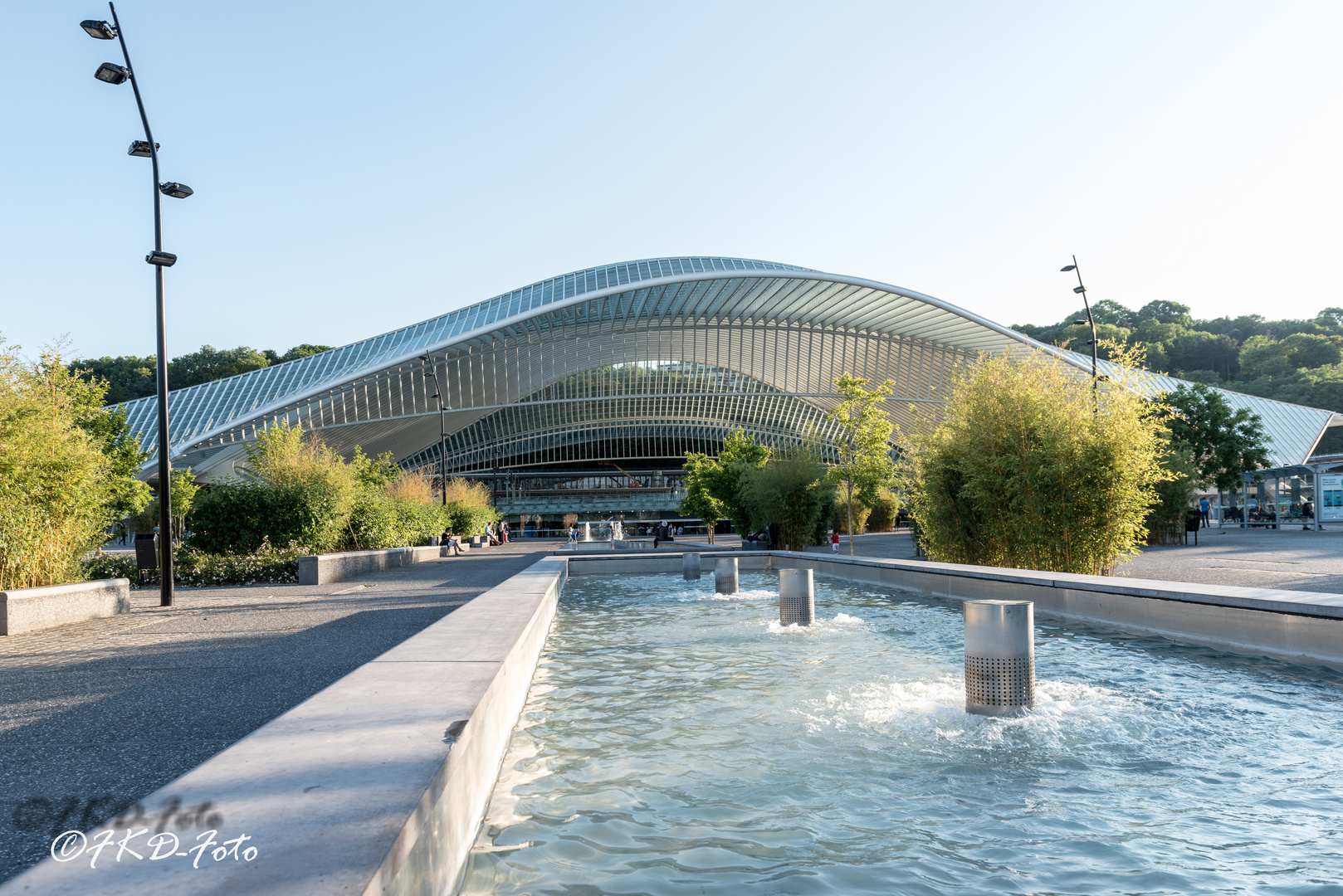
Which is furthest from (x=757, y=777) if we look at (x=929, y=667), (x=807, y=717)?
(x=929, y=667)

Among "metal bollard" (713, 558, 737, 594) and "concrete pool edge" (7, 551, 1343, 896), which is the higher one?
"concrete pool edge" (7, 551, 1343, 896)

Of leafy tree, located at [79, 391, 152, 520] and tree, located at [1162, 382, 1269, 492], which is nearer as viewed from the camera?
leafy tree, located at [79, 391, 152, 520]

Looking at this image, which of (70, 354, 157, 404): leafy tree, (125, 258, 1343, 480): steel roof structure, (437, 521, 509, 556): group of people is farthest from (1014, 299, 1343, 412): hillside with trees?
(70, 354, 157, 404): leafy tree

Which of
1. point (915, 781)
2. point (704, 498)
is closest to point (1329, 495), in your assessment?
point (704, 498)

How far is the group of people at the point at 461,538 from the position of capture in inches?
1457

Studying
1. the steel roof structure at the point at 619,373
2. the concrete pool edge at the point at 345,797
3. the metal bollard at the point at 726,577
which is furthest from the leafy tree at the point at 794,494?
the steel roof structure at the point at 619,373

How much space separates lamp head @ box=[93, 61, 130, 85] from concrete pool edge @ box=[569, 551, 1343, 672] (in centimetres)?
1563

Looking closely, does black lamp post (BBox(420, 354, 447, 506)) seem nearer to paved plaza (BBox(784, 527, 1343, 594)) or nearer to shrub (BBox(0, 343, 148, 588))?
paved plaza (BBox(784, 527, 1343, 594))

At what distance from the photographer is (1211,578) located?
1445 cm

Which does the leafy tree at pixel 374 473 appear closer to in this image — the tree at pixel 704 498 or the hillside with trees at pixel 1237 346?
the tree at pixel 704 498

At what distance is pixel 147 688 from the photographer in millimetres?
7047

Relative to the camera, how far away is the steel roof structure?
2180 inches

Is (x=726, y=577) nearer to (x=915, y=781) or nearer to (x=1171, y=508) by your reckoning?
(x=915, y=781)

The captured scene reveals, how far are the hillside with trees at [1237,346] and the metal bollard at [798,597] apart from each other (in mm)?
87429
